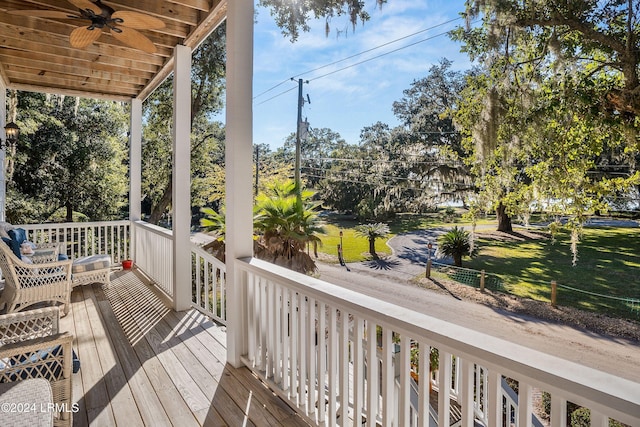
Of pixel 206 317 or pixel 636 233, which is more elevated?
pixel 636 233

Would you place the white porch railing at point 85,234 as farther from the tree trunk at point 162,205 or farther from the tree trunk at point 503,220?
the tree trunk at point 503,220

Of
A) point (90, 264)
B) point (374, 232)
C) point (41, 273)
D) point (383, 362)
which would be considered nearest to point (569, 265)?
point (374, 232)

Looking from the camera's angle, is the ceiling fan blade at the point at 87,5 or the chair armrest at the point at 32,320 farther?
the ceiling fan blade at the point at 87,5

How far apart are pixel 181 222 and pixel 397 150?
2.29m

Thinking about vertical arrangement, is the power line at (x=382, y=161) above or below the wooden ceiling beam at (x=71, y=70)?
below

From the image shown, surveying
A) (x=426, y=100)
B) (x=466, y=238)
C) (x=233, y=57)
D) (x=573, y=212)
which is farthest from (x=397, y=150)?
(x=233, y=57)

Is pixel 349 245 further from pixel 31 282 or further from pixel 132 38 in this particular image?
pixel 31 282

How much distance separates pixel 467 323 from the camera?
253 centimetres

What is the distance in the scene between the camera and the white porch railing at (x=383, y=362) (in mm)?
893

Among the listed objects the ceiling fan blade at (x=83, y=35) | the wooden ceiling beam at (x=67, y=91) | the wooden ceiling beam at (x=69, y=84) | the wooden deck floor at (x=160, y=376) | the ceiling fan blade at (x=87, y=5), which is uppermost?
the wooden ceiling beam at (x=69, y=84)

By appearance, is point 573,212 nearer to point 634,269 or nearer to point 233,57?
point 634,269

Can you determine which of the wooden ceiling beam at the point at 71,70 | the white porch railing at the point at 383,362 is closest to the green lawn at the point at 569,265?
the white porch railing at the point at 383,362

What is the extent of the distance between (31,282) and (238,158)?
262cm

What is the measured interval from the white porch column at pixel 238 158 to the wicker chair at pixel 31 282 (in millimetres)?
2198
